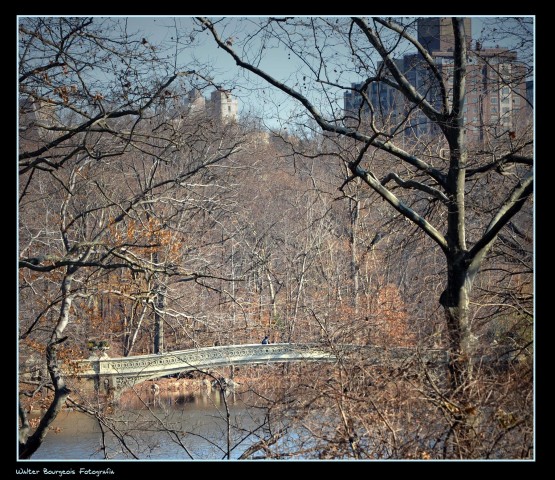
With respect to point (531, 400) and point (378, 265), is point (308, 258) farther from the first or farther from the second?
point (531, 400)

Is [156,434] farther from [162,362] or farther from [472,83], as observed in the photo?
[472,83]

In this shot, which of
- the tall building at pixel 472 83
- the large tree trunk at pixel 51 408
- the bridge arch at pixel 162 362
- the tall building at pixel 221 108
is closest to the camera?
the large tree trunk at pixel 51 408

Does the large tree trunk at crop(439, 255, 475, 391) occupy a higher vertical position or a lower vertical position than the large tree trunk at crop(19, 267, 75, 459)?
higher

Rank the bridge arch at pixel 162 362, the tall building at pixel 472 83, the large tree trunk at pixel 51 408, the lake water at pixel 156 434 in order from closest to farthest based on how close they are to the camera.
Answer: the large tree trunk at pixel 51 408 → the tall building at pixel 472 83 → the lake water at pixel 156 434 → the bridge arch at pixel 162 362

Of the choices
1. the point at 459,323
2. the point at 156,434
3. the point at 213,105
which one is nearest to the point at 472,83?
the point at 459,323

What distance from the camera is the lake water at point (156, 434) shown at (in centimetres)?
936

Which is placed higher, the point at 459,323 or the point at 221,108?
the point at 221,108

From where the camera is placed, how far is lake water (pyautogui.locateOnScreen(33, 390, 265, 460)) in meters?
9.36

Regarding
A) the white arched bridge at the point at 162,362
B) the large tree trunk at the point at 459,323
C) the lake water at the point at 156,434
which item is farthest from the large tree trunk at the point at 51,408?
the white arched bridge at the point at 162,362

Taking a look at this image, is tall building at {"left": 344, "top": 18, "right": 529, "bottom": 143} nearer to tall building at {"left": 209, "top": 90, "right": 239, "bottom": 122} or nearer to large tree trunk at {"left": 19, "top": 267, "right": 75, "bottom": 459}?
tall building at {"left": 209, "top": 90, "right": 239, "bottom": 122}

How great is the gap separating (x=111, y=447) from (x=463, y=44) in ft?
26.4

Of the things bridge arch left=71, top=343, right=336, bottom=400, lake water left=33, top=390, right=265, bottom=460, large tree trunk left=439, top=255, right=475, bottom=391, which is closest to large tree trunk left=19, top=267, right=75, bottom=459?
lake water left=33, top=390, right=265, bottom=460

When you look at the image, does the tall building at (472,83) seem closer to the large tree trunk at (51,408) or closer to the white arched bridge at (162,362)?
the large tree trunk at (51,408)

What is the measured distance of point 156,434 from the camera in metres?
12.3
